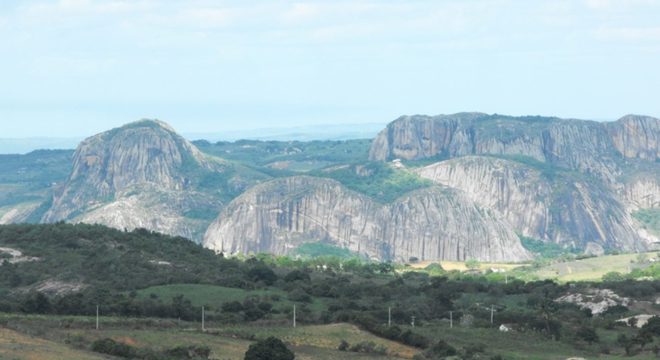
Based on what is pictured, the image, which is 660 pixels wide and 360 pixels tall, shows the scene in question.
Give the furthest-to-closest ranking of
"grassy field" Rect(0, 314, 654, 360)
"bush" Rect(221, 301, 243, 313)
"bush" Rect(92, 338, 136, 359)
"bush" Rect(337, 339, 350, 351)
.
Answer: "bush" Rect(221, 301, 243, 313)
"bush" Rect(337, 339, 350, 351)
"grassy field" Rect(0, 314, 654, 360)
"bush" Rect(92, 338, 136, 359)

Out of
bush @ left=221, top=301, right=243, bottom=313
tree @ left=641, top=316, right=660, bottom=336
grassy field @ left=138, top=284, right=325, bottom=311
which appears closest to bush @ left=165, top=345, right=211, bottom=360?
bush @ left=221, top=301, right=243, bottom=313

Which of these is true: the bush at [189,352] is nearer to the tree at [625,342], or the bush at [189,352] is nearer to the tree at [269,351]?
the tree at [269,351]

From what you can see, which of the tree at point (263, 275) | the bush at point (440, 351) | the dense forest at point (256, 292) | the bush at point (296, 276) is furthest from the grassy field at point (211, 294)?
the bush at point (440, 351)

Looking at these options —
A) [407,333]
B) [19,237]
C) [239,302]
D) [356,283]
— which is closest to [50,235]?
[19,237]

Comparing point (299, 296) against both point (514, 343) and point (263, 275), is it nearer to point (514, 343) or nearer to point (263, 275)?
point (263, 275)

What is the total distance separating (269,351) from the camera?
327 feet

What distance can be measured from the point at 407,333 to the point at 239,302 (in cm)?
2819

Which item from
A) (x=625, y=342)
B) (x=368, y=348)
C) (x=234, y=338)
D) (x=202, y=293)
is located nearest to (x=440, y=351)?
(x=368, y=348)

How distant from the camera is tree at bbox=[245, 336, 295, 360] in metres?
99.2

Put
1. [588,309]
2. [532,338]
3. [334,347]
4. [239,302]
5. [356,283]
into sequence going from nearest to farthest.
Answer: [334,347] → [532,338] → [239,302] → [588,309] → [356,283]

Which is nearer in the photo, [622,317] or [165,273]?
[622,317]

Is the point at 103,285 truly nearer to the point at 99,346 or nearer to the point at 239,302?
the point at 239,302

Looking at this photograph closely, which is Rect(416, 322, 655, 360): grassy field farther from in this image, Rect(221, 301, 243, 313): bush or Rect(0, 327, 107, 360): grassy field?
Rect(0, 327, 107, 360): grassy field

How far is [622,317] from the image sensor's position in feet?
487
